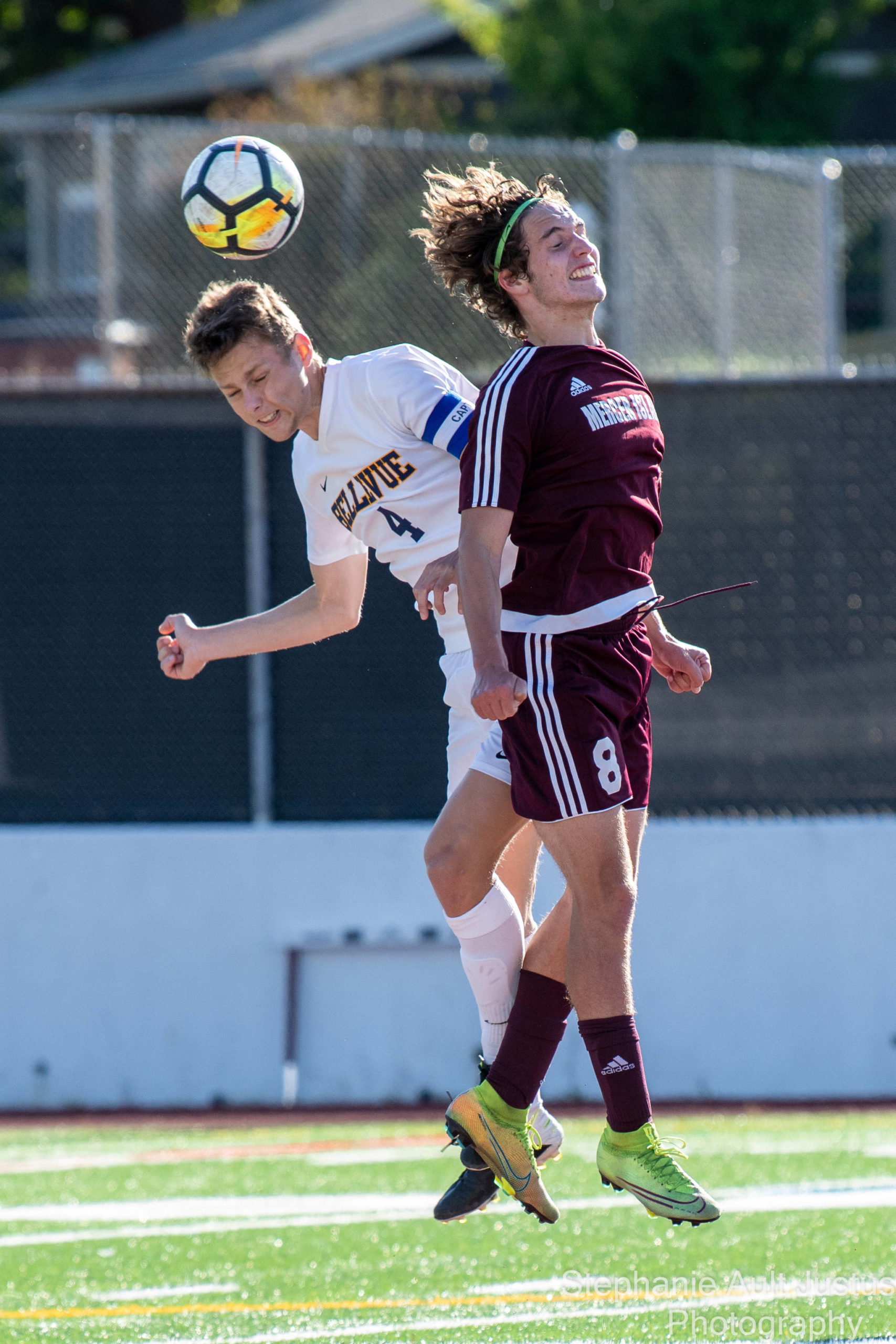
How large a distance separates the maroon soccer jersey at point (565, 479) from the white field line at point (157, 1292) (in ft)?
7.14

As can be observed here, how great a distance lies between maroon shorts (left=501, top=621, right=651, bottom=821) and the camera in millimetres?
3898

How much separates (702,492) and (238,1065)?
3.55 meters

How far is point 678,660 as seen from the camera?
4410 mm

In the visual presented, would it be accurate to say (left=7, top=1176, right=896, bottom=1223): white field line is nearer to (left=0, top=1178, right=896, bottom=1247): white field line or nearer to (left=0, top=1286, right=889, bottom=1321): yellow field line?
(left=0, top=1178, right=896, bottom=1247): white field line

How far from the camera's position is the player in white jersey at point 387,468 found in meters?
4.39

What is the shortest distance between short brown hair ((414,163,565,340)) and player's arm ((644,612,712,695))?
2.82ft

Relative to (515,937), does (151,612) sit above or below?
above

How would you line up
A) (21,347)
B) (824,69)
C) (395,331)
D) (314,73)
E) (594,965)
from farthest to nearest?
(314,73)
(824,69)
(21,347)
(395,331)
(594,965)

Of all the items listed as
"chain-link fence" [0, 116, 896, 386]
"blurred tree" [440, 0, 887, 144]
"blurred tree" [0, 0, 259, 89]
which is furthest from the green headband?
"blurred tree" [0, 0, 259, 89]

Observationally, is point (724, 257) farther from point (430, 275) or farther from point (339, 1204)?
point (339, 1204)

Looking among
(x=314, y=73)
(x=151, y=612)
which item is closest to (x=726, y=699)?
(x=151, y=612)

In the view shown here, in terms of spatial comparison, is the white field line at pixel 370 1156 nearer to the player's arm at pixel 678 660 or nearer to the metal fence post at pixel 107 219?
the player's arm at pixel 678 660

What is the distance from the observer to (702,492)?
27.1 feet

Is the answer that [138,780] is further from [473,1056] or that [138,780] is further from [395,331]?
[395,331]
